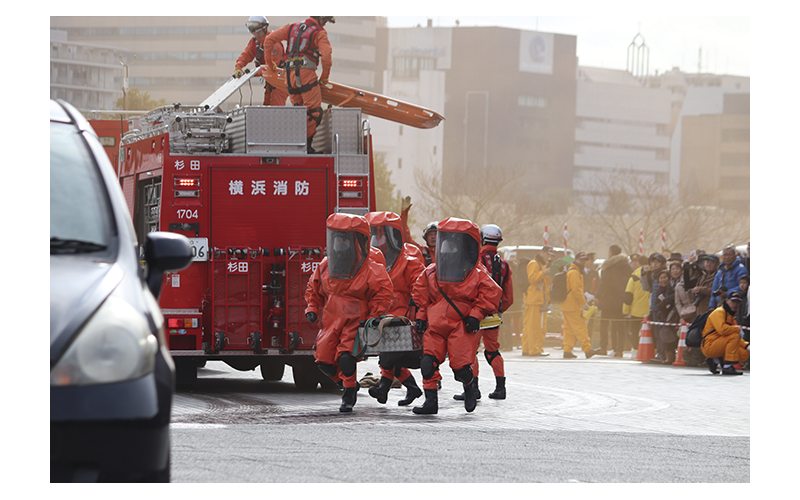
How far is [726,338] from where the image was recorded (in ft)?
50.1

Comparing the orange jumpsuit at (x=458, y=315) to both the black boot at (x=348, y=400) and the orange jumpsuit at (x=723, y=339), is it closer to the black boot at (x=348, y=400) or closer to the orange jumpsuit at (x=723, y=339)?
the black boot at (x=348, y=400)

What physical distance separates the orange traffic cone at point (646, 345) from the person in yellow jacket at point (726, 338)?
2.70 metres

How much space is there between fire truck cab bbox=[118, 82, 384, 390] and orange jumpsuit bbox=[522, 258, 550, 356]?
26.6 ft

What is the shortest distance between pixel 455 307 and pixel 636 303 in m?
9.65

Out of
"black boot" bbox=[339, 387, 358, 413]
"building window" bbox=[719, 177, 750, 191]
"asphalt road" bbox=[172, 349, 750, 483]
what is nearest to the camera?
"asphalt road" bbox=[172, 349, 750, 483]

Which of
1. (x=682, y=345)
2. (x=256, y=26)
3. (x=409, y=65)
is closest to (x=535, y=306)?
(x=682, y=345)

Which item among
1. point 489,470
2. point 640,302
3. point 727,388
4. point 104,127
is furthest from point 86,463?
point 640,302

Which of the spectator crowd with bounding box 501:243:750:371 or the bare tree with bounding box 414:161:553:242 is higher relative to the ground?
the bare tree with bounding box 414:161:553:242

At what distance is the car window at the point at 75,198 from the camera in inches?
167

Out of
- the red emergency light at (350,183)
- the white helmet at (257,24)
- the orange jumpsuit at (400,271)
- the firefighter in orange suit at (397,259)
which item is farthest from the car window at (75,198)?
the white helmet at (257,24)

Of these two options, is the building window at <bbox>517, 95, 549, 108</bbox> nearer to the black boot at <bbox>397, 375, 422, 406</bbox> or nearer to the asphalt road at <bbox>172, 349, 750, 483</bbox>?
the asphalt road at <bbox>172, 349, 750, 483</bbox>

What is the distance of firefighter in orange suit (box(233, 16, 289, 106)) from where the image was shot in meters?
13.7

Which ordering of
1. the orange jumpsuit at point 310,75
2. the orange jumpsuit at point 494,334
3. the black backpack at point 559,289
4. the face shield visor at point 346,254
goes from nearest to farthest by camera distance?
the face shield visor at point 346,254
the orange jumpsuit at point 494,334
the orange jumpsuit at point 310,75
the black backpack at point 559,289

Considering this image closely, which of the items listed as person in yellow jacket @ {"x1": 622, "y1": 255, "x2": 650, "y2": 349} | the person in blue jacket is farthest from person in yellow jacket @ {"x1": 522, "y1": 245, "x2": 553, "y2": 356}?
the person in blue jacket
